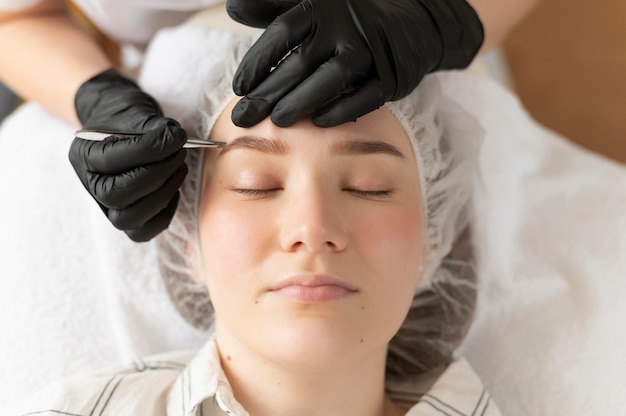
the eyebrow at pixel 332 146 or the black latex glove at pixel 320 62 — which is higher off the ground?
the black latex glove at pixel 320 62

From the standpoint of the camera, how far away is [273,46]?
3.50 ft

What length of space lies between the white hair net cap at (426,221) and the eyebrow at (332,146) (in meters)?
0.08

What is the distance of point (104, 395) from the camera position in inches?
48.0

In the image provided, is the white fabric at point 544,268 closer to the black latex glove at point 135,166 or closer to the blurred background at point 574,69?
the blurred background at point 574,69

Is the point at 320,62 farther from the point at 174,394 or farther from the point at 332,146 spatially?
the point at 174,394

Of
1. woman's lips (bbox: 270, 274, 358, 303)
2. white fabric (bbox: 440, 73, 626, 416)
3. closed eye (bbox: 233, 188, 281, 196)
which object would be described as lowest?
white fabric (bbox: 440, 73, 626, 416)

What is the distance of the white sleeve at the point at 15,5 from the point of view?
1.56 m

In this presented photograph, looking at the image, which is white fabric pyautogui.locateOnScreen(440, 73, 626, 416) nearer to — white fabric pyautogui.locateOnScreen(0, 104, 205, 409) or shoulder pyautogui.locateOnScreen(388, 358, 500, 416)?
shoulder pyautogui.locateOnScreen(388, 358, 500, 416)

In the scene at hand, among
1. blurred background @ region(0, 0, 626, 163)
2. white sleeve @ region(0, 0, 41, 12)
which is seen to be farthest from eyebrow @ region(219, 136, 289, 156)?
blurred background @ region(0, 0, 626, 163)

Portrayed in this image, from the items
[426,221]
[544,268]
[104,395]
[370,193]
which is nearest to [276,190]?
[370,193]

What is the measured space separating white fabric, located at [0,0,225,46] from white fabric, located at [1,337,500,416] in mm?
746

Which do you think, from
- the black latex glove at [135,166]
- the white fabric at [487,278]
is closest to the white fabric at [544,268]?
the white fabric at [487,278]

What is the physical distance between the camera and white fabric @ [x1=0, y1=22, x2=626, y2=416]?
1412 mm

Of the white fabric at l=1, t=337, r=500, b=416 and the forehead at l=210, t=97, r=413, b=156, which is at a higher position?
the forehead at l=210, t=97, r=413, b=156
